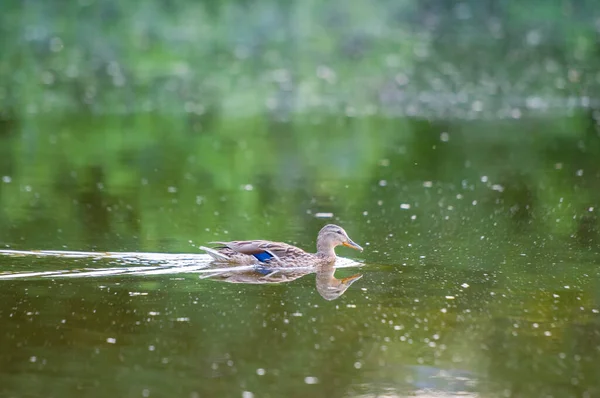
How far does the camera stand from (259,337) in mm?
7133

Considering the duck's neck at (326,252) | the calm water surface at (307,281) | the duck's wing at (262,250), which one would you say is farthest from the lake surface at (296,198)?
the duck's wing at (262,250)

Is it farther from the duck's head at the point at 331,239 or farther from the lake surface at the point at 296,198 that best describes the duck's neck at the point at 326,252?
the lake surface at the point at 296,198

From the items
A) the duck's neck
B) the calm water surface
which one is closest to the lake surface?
the calm water surface

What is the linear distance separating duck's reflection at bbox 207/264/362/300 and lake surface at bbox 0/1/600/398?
40mm

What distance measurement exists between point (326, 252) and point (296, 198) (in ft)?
9.74

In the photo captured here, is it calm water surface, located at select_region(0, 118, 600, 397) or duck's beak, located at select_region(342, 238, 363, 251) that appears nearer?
calm water surface, located at select_region(0, 118, 600, 397)

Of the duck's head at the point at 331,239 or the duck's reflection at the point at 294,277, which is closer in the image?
the duck's reflection at the point at 294,277

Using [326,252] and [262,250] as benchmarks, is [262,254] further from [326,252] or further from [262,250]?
[326,252]

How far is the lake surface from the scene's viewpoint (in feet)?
22.1

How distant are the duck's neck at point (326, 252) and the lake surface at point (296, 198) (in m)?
0.14

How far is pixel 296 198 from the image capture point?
12531 mm

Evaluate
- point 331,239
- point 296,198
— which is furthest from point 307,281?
point 296,198

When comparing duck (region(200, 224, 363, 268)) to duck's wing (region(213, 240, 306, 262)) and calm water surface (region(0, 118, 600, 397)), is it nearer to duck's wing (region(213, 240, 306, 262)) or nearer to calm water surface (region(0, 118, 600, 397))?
duck's wing (region(213, 240, 306, 262))

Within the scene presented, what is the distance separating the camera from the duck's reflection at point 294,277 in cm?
848
